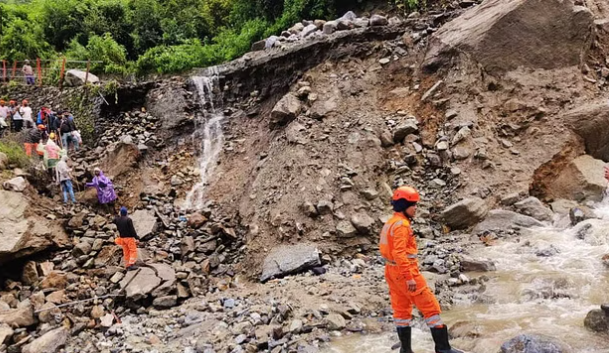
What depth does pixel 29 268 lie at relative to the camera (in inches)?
368

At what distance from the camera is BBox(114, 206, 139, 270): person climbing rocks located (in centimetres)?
929

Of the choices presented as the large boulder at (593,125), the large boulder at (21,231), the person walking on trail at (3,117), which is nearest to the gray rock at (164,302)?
the large boulder at (21,231)

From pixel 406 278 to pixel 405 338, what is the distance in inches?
31.9

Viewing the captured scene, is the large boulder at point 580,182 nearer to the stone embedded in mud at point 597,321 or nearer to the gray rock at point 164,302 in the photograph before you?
the stone embedded in mud at point 597,321

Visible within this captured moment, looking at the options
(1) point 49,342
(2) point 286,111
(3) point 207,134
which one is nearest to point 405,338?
A: (1) point 49,342

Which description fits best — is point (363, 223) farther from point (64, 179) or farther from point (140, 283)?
point (64, 179)

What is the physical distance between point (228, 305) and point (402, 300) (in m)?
4.09

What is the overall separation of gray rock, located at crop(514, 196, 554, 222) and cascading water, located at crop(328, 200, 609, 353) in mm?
729

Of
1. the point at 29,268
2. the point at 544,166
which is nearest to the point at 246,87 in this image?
the point at 29,268

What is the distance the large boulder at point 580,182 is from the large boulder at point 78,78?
16.7 metres

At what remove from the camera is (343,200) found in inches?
383

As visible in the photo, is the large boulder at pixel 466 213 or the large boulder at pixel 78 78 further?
the large boulder at pixel 78 78

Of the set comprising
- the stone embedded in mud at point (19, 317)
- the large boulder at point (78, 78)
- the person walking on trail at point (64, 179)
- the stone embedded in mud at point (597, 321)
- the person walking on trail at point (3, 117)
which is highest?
the large boulder at point (78, 78)

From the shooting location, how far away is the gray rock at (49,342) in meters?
6.69
